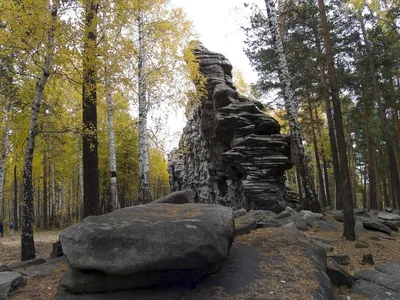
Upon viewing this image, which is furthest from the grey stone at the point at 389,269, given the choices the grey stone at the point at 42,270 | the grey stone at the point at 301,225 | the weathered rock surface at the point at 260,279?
the grey stone at the point at 42,270

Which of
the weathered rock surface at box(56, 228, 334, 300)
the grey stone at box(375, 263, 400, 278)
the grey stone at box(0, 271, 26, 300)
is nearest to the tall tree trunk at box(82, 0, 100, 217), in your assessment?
the grey stone at box(0, 271, 26, 300)

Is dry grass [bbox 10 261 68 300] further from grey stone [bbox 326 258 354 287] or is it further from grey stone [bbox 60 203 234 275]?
grey stone [bbox 326 258 354 287]

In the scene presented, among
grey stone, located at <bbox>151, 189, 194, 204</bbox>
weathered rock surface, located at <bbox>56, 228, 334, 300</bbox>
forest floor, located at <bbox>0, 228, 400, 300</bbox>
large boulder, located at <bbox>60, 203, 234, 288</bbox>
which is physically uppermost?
grey stone, located at <bbox>151, 189, 194, 204</bbox>

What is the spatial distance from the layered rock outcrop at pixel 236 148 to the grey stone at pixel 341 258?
1022 centimetres

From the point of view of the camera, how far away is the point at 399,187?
18781mm

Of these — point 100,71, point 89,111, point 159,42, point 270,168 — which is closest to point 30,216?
point 89,111

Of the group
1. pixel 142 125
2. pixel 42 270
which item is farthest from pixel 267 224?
pixel 142 125

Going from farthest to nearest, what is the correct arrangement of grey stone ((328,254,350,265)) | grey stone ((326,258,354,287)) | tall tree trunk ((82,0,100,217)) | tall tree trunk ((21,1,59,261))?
tall tree trunk ((82,0,100,217)) → tall tree trunk ((21,1,59,261)) → grey stone ((328,254,350,265)) → grey stone ((326,258,354,287))

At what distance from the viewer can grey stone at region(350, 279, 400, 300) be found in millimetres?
4727

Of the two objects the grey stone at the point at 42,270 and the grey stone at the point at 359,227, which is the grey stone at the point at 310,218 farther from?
the grey stone at the point at 42,270

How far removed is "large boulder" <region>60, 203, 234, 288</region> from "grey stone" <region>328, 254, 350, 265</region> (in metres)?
3.00

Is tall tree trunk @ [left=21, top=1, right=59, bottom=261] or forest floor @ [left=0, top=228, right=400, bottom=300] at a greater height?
tall tree trunk @ [left=21, top=1, right=59, bottom=261]

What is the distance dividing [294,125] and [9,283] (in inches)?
406

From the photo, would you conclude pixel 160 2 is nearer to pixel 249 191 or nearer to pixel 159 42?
pixel 159 42
